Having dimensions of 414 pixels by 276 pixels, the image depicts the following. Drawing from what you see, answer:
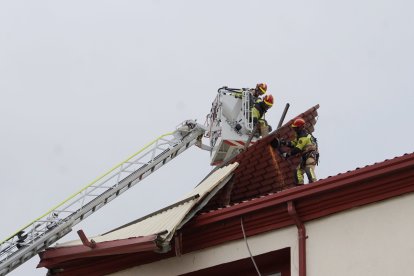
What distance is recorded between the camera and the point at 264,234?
10406 mm

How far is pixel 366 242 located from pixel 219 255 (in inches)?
91.2

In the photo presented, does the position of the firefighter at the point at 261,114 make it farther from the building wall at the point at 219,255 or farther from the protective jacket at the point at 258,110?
the building wall at the point at 219,255

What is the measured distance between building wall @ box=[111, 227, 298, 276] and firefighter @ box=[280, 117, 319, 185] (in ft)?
10.1

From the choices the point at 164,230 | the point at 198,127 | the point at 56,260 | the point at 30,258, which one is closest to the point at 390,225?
the point at 164,230

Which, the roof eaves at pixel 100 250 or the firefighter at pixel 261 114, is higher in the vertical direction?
the firefighter at pixel 261 114

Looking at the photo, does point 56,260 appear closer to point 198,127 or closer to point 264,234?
point 264,234

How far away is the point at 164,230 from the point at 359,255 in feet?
9.20

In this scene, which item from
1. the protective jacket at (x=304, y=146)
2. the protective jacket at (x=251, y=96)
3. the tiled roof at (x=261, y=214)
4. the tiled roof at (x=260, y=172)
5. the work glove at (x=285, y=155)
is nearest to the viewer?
the tiled roof at (x=261, y=214)

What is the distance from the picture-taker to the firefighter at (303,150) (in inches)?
530

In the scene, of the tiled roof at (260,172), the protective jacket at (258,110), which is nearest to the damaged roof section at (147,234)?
the tiled roof at (260,172)

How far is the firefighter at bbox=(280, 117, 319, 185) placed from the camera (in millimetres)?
13469

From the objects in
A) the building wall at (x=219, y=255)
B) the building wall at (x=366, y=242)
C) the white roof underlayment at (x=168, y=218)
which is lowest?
the building wall at (x=366, y=242)

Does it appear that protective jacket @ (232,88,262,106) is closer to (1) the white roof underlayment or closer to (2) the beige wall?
(1) the white roof underlayment

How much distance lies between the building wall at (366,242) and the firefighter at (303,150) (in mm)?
3639
